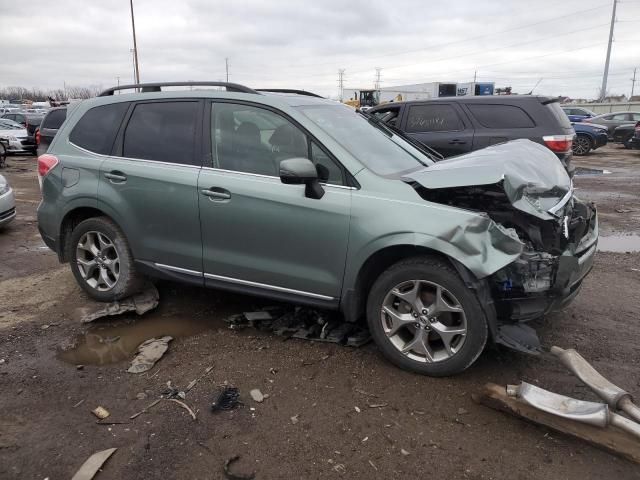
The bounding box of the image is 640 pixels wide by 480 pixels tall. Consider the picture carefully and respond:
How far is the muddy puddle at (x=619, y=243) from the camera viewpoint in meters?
6.68

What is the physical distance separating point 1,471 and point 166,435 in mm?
803

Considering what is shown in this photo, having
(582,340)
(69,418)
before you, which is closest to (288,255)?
(69,418)

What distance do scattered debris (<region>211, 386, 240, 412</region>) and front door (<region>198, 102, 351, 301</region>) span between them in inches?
31.9

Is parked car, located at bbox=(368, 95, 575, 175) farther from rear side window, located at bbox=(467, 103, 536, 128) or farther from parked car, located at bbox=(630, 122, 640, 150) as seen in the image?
parked car, located at bbox=(630, 122, 640, 150)

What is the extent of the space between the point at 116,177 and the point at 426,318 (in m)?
2.77

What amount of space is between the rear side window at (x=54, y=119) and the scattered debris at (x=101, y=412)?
11970mm

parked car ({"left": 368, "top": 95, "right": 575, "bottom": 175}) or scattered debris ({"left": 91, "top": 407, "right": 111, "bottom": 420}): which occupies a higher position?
parked car ({"left": 368, "top": 95, "right": 575, "bottom": 175})

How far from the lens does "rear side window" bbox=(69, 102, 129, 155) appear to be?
4.44 m

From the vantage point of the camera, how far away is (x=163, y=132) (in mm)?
4184

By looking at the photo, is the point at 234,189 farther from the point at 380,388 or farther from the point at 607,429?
the point at 607,429

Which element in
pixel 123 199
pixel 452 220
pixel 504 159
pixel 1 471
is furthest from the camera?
pixel 123 199

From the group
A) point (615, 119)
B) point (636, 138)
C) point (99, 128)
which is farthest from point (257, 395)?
point (615, 119)

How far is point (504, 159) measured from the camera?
3.69 m

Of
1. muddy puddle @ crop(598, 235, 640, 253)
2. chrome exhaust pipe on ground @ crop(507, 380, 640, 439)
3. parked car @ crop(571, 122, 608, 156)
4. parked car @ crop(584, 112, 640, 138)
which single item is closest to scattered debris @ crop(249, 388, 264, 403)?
chrome exhaust pipe on ground @ crop(507, 380, 640, 439)
